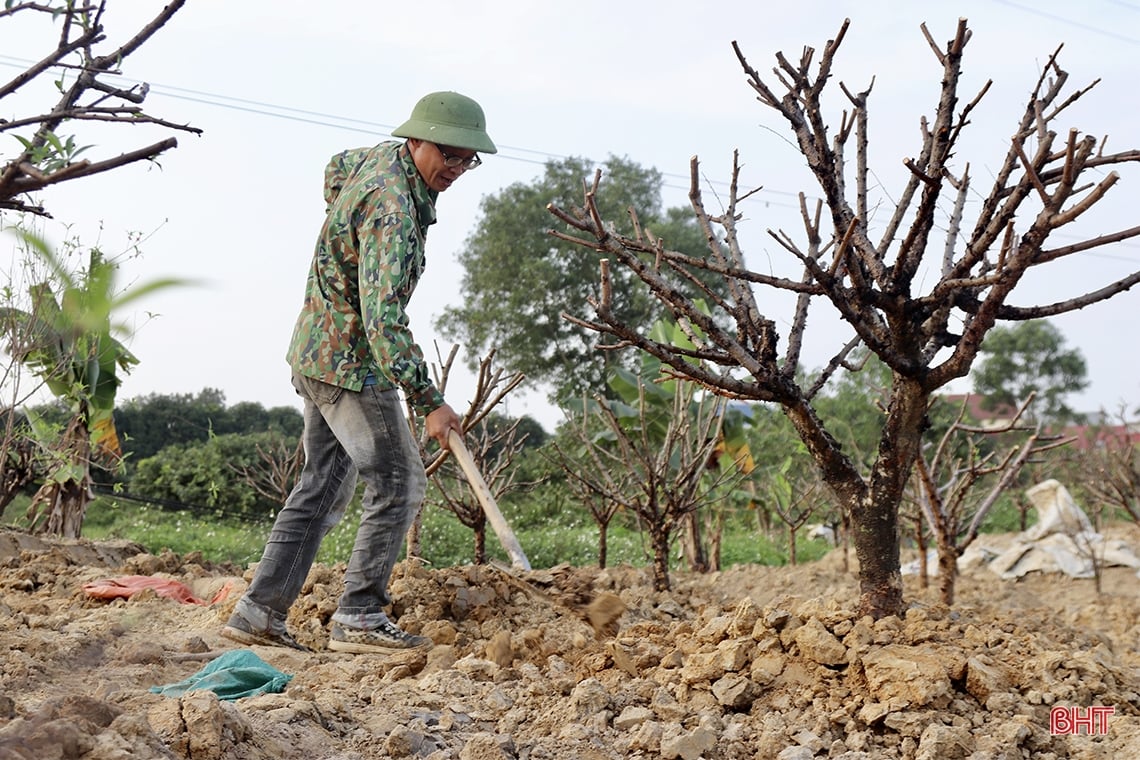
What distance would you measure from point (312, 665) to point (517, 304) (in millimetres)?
22023

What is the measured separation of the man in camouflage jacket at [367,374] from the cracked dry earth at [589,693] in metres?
0.25

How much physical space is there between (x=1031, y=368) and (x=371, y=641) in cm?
2755

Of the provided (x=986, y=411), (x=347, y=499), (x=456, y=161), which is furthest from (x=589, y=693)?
(x=986, y=411)

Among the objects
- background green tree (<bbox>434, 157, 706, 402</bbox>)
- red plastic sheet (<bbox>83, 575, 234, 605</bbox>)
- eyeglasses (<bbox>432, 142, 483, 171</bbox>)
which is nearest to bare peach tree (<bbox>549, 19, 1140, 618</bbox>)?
eyeglasses (<bbox>432, 142, 483, 171</bbox>)

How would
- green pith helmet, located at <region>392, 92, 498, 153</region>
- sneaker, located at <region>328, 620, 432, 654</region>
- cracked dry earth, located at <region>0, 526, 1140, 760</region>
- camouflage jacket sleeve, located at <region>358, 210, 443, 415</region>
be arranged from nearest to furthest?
cracked dry earth, located at <region>0, 526, 1140, 760</region>
camouflage jacket sleeve, located at <region>358, 210, 443, 415</region>
green pith helmet, located at <region>392, 92, 498, 153</region>
sneaker, located at <region>328, 620, 432, 654</region>

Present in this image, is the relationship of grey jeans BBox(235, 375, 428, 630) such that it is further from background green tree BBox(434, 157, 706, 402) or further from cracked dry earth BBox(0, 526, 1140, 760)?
background green tree BBox(434, 157, 706, 402)

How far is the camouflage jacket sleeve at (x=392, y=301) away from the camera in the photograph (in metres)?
3.70

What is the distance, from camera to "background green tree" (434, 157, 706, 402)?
2558 centimetres

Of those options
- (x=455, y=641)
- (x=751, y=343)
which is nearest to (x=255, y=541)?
(x=455, y=641)

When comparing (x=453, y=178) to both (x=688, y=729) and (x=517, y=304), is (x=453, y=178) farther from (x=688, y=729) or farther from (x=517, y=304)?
(x=517, y=304)

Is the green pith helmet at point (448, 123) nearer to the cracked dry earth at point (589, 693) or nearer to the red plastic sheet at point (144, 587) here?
the cracked dry earth at point (589, 693)

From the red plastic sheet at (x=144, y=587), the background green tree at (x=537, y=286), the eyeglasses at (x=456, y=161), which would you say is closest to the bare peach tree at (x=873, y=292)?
the eyeglasses at (x=456, y=161)

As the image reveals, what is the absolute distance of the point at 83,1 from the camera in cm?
232

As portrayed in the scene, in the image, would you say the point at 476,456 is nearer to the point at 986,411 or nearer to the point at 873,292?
the point at 873,292
